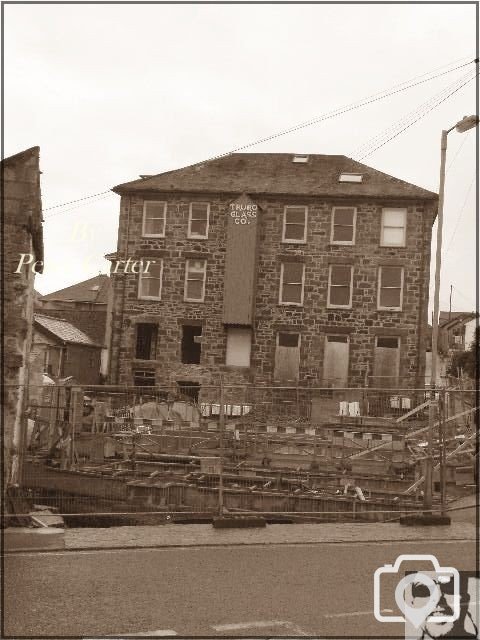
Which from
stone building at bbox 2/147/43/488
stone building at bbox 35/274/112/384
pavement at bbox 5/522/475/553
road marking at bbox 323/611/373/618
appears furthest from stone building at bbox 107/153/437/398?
road marking at bbox 323/611/373/618

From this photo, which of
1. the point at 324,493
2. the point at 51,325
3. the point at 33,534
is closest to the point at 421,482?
the point at 324,493

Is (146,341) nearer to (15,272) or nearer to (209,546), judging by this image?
(15,272)

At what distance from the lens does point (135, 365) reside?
134 feet

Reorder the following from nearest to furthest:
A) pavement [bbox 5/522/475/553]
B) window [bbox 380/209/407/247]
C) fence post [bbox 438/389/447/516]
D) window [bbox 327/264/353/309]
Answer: pavement [bbox 5/522/475/553] → fence post [bbox 438/389/447/516] → window [bbox 380/209/407/247] → window [bbox 327/264/353/309]

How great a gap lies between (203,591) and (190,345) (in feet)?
110

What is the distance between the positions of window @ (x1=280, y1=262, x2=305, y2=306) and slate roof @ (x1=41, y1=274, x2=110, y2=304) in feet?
61.5

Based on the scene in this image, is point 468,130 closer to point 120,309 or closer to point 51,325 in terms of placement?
point 120,309

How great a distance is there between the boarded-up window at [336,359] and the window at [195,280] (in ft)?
20.1

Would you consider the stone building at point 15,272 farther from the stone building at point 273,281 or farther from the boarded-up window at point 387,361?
the boarded-up window at point 387,361

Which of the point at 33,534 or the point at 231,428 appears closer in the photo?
the point at 33,534

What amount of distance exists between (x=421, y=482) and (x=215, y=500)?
3.51 m

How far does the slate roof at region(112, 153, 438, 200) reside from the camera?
40625 mm

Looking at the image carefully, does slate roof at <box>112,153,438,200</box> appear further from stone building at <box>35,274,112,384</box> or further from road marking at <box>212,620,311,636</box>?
road marking at <box>212,620,311,636</box>

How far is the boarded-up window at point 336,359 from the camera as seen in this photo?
39812mm
